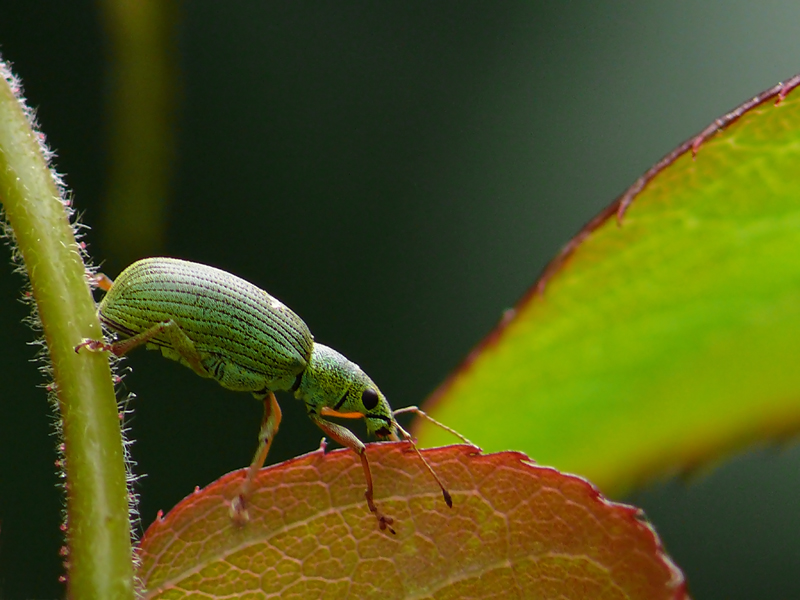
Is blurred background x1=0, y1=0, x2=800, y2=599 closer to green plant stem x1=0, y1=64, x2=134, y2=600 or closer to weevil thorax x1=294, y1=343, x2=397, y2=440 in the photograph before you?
weevil thorax x1=294, y1=343, x2=397, y2=440

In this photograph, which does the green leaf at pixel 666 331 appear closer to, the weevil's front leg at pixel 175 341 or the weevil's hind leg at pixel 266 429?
the weevil's hind leg at pixel 266 429

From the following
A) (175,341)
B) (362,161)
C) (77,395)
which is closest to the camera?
(77,395)

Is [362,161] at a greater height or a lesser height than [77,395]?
lesser

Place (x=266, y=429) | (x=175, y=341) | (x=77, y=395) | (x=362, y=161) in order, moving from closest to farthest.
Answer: (x=77, y=395)
(x=175, y=341)
(x=266, y=429)
(x=362, y=161)

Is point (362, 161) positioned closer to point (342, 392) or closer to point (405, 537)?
point (342, 392)

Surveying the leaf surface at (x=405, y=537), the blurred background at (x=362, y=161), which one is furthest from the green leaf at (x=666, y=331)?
the blurred background at (x=362, y=161)

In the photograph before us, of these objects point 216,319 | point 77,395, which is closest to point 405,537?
point 77,395

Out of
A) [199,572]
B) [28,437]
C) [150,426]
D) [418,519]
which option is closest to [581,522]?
[418,519]

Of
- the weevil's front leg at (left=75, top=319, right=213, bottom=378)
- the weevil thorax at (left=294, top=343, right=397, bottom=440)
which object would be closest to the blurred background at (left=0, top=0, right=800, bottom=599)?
the weevil thorax at (left=294, top=343, right=397, bottom=440)
